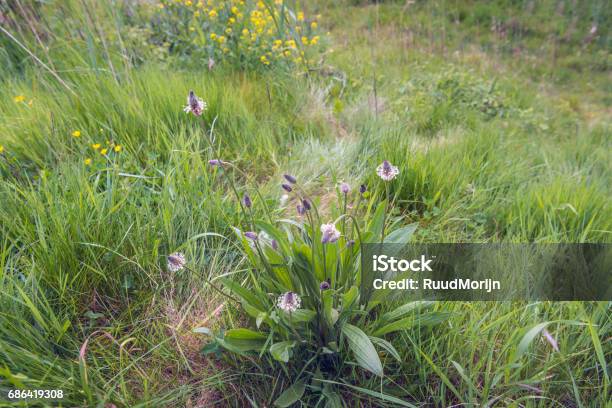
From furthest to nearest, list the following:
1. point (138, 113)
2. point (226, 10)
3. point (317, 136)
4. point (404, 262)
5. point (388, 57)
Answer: point (388, 57) → point (226, 10) → point (317, 136) → point (138, 113) → point (404, 262)

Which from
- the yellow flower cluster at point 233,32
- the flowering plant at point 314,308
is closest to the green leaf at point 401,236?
the flowering plant at point 314,308

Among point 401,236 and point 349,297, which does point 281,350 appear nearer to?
point 349,297

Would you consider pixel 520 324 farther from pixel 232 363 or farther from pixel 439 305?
pixel 232 363

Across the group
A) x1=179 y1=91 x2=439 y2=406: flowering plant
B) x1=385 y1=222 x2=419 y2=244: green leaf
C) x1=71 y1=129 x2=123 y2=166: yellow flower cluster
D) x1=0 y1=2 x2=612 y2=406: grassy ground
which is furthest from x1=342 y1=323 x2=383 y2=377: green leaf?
x1=71 y1=129 x2=123 y2=166: yellow flower cluster

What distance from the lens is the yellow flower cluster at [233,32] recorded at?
3.57 metres

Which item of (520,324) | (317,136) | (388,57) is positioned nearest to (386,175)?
(520,324)

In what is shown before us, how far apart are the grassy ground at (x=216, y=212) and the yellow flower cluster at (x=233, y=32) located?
227 mm

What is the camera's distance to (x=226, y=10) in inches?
157

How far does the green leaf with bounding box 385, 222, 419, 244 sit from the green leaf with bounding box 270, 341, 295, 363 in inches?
20.7

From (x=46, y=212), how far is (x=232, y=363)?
100 cm

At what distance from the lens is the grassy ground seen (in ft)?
4.69

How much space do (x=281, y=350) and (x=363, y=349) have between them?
248 mm

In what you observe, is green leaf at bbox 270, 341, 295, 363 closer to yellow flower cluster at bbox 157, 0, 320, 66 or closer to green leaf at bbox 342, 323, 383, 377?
green leaf at bbox 342, 323, 383, 377

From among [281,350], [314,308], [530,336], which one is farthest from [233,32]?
[530,336]
